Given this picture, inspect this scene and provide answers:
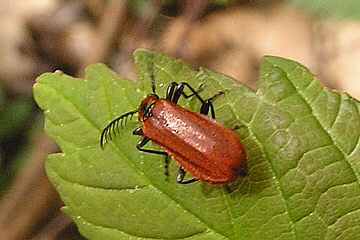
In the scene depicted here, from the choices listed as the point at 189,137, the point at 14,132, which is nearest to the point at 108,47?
the point at 14,132

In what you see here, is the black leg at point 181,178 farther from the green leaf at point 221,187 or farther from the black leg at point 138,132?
the black leg at point 138,132

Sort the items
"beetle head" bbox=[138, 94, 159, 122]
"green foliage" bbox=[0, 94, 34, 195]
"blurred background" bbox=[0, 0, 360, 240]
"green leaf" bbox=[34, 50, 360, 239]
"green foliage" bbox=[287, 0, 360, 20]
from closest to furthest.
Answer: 1. "green leaf" bbox=[34, 50, 360, 239]
2. "beetle head" bbox=[138, 94, 159, 122]
3. "green foliage" bbox=[287, 0, 360, 20]
4. "blurred background" bbox=[0, 0, 360, 240]
5. "green foliage" bbox=[0, 94, 34, 195]

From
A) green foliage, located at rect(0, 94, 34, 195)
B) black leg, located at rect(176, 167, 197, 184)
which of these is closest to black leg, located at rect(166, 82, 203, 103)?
black leg, located at rect(176, 167, 197, 184)

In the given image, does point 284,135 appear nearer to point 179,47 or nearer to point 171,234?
point 171,234

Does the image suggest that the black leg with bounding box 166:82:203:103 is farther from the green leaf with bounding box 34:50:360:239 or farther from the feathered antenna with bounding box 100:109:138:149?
the feathered antenna with bounding box 100:109:138:149

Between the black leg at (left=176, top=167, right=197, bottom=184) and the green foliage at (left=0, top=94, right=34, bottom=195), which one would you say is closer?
the black leg at (left=176, top=167, right=197, bottom=184)

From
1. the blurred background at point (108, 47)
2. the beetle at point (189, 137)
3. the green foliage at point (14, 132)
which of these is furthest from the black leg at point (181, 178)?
the green foliage at point (14, 132)

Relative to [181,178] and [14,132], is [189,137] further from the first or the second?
[14,132]
